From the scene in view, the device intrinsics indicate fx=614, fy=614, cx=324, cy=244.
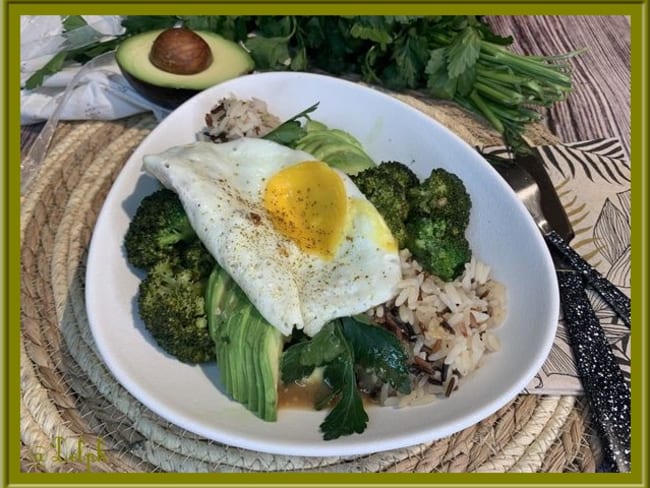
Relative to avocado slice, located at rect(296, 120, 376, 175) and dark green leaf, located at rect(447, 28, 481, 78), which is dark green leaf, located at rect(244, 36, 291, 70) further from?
dark green leaf, located at rect(447, 28, 481, 78)

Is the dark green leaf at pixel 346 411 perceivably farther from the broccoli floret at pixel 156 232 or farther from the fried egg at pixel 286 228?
the broccoli floret at pixel 156 232

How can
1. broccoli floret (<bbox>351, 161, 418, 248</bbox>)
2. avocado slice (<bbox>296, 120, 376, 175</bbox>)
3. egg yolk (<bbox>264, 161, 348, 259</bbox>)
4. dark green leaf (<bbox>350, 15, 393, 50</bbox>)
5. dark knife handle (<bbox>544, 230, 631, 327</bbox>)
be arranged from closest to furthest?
egg yolk (<bbox>264, 161, 348, 259</bbox>)
broccoli floret (<bbox>351, 161, 418, 248</bbox>)
dark knife handle (<bbox>544, 230, 631, 327</bbox>)
avocado slice (<bbox>296, 120, 376, 175</bbox>)
dark green leaf (<bbox>350, 15, 393, 50</bbox>)

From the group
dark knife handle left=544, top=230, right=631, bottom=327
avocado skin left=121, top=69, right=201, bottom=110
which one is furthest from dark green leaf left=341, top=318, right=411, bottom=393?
avocado skin left=121, top=69, right=201, bottom=110

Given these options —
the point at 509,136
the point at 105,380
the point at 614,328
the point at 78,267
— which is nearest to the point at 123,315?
the point at 105,380

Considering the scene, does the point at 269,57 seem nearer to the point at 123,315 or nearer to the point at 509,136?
the point at 509,136

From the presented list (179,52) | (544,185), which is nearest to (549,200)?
(544,185)

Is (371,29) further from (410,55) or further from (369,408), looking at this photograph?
(369,408)

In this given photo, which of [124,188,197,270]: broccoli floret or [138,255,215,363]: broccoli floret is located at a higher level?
[124,188,197,270]: broccoli floret
